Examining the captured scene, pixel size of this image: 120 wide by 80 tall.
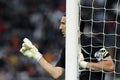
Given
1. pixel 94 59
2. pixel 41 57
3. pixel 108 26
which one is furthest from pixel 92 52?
pixel 108 26

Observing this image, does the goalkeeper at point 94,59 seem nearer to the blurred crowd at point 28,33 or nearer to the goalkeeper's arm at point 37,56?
the goalkeeper's arm at point 37,56

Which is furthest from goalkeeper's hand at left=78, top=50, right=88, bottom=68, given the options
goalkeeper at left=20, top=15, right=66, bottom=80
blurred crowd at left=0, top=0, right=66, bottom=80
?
blurred crowd at left=0, top=0, right=66, bottom=80

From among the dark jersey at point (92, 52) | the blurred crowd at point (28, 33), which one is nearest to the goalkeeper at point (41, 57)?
the dark jersey at point (92, 52)

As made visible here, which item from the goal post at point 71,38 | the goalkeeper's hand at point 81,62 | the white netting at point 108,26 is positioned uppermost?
the goal post at point 71,38

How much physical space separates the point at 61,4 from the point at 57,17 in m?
0.28

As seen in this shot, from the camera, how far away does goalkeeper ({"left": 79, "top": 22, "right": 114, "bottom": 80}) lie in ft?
11.8

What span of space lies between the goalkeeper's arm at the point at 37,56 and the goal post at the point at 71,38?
1.28ft

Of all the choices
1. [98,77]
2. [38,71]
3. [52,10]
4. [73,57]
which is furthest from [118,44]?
[52,10]

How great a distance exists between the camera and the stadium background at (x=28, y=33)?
686 centimetres

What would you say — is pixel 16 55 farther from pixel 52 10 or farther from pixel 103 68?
pixel 103 68

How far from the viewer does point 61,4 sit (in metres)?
7.40

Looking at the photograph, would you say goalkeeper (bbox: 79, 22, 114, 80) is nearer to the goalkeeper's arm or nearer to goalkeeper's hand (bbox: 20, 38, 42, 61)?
the goalkeeper's arm

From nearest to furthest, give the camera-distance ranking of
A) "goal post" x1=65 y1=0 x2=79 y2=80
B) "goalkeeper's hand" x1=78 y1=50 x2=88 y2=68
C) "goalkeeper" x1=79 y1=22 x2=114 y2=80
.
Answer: "goal post" x1=65 y1=0 x2=79 y2=80
"goalkeeper's hand" x1=78 y1=50 x2=88 y2=68
"goalkeeper" x1=79 y1=22 x2=114 y2=80

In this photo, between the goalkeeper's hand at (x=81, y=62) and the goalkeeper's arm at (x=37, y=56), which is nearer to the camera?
the goalkeeper's hand at (x=81, y=62)
